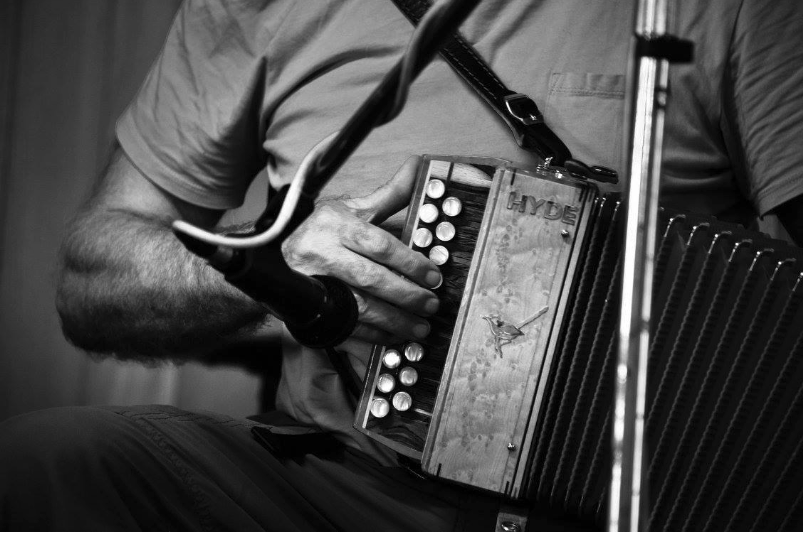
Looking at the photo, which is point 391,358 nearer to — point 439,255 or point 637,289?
point 439,255

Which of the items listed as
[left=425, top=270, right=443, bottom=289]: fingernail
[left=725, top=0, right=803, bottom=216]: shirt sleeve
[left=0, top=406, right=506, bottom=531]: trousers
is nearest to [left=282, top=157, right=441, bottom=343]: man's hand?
[left=425, top=270, right=443, bottom=289]: fingernail

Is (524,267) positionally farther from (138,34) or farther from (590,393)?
(138,34)

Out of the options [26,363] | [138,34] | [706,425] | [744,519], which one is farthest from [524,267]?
[26,363]

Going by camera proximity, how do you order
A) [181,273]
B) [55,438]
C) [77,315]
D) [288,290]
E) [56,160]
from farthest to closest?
1. [56,160]
2. [77,315]
3. [181,273]
4. [55,438]
5. [288,290]

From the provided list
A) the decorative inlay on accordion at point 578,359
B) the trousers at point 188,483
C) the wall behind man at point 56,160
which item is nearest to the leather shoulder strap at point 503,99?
the decorative inlay on accordion at point 578,359

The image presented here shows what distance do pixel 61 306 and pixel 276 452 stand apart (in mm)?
467

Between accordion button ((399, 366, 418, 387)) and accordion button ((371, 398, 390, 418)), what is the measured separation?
3cm

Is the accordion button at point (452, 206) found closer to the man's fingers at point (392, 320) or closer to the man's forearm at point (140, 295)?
the man's fingers at point (392, 320)

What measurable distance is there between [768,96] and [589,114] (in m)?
0.24

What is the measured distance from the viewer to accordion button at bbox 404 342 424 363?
2.77 ft

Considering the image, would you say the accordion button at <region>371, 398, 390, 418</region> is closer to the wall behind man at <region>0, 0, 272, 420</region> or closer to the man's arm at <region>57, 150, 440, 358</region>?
the man's arm at <region>57, 150, 440, 358</region>

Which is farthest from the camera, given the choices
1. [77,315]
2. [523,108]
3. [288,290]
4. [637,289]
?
[77,315]

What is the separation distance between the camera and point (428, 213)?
0.84 metres

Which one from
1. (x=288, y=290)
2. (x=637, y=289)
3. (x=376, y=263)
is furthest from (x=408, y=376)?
(x=637, y=289)
